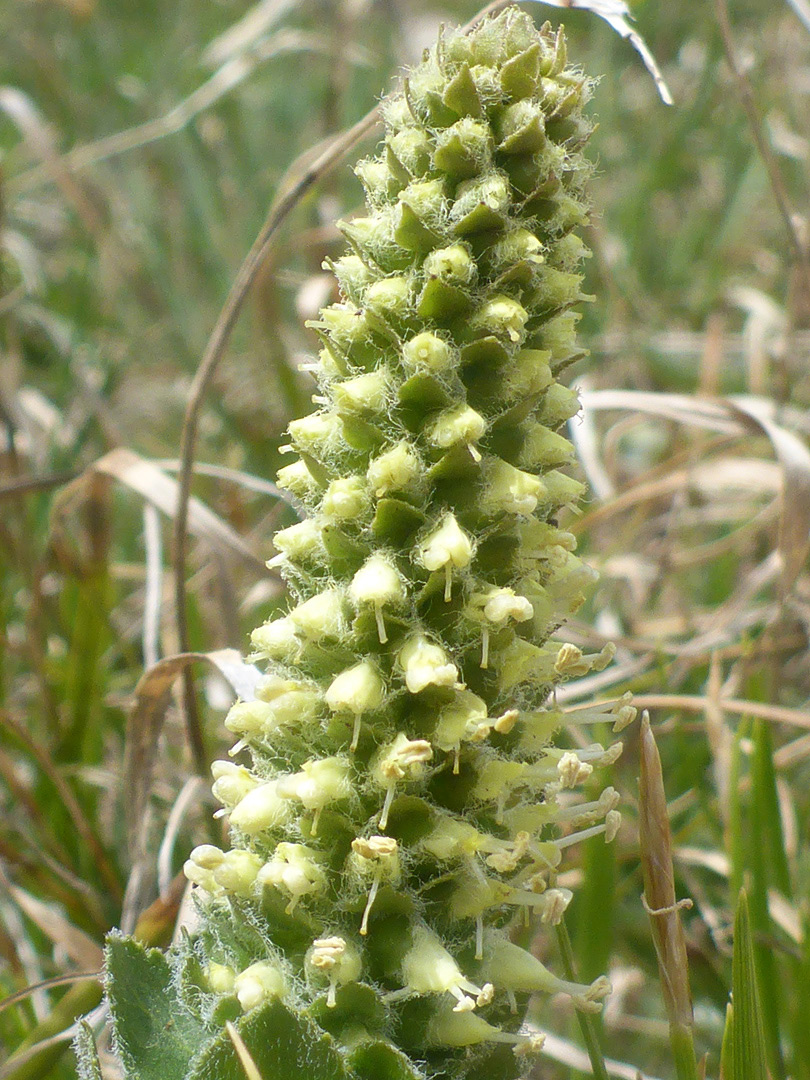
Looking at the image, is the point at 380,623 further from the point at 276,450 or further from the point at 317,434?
the point at 276,450

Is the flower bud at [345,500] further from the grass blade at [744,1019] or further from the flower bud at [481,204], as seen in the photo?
the grass blade at [744,1019]

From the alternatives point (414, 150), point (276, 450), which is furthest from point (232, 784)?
point (276, 450)

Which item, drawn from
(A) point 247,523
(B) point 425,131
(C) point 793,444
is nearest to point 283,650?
(B) point 425,131

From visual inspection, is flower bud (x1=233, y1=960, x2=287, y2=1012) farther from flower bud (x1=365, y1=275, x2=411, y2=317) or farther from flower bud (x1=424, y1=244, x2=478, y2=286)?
flower bud (x1=424, y1=244, x2=478, y2=286)

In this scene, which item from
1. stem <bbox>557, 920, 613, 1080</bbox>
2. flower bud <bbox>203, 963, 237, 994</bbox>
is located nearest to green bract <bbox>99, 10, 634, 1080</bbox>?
flower bud <bbox>203, 963, 237, 994</bbox>

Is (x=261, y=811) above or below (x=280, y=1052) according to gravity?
above

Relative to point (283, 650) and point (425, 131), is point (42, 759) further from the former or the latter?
point (425, 131)
